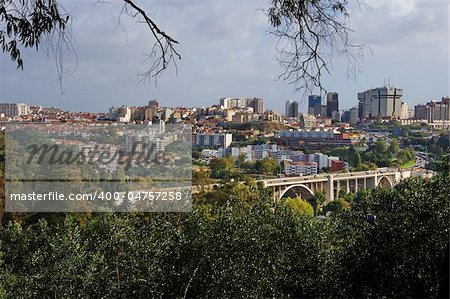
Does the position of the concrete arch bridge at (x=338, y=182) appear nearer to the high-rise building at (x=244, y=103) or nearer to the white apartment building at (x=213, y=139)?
the white apartment building at (x=213, y=139)

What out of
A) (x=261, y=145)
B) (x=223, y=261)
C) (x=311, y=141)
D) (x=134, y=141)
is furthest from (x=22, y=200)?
(x=311, y=141)

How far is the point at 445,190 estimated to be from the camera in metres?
3.96

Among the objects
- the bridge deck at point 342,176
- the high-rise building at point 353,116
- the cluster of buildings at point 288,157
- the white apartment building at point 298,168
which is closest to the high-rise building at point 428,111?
the high-rise building at point 353,116

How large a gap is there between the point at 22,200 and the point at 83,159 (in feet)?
6.24

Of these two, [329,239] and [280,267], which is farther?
[329,239]

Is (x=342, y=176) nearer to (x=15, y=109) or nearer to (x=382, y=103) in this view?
(x=15, y=109)

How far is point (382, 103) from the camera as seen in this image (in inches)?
1842

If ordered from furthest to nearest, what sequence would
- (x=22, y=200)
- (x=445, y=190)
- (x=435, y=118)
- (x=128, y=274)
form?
(x=435, y=118)
(x=22, y=200)
(x=128, y=274)
(x=445, y=190)

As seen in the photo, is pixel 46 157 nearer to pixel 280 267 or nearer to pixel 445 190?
pixel 280 267
